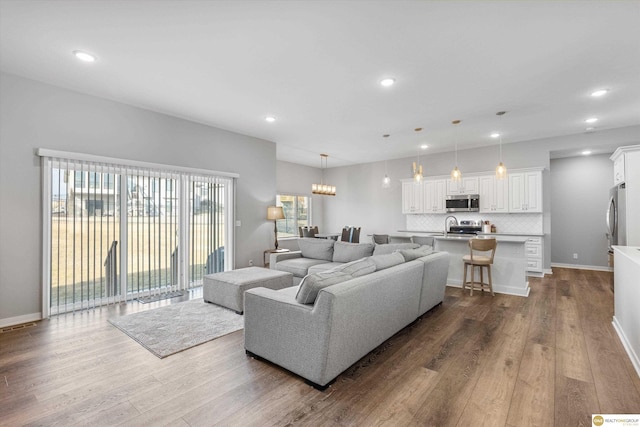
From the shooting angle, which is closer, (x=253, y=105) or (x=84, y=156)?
(x=84, y=156)

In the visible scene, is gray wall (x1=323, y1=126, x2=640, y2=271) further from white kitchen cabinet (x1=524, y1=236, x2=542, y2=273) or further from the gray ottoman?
the gray ottoman

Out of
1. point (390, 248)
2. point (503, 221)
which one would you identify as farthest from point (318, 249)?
point (503, 221)

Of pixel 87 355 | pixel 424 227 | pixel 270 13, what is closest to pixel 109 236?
pixel 87 355

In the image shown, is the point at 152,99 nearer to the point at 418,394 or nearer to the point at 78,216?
the point at 78,216

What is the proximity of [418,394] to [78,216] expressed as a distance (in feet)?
14.8

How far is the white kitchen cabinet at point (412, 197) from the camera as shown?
780 centimetres

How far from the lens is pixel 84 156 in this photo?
12.7 feet

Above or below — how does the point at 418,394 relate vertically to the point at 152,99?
below

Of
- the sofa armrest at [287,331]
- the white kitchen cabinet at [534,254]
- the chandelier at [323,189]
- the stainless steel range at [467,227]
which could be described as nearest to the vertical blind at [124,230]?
the chandelier at [323,189]

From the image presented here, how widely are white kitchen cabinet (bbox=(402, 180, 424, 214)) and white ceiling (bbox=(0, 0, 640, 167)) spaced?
2.94 m

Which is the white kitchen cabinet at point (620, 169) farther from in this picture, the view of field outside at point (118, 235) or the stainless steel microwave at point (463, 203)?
the view of field outside at point (118, 235)

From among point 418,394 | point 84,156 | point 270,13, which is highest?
point 270,13

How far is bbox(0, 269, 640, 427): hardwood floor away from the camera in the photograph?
1.91 meters

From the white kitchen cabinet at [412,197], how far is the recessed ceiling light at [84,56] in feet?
22.6
